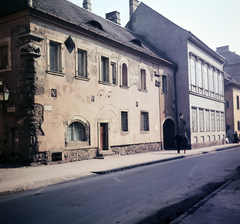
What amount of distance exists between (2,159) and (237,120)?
35582 millimetres

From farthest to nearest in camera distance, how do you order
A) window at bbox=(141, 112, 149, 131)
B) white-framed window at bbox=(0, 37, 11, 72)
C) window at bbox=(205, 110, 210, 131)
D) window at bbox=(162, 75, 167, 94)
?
window at bbox=(205, 110, 210, 131) → window at bbox=(162, 75, 167, 94) → window at bbox=(141, 112, 149, 131) → white-framed window at bbox=(0, 37, 11, 72)

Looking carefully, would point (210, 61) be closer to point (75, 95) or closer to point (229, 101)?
point (229, 101)

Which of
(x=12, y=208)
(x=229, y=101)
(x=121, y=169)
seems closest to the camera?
(x=12, y=208)

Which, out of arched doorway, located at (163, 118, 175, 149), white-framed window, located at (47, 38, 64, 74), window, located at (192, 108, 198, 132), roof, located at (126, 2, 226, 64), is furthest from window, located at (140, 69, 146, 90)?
white-framed window, located at (47, 38, 64, 74)

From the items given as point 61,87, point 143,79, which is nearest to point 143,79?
point 143,79

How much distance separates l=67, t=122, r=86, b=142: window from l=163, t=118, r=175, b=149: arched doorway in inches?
479

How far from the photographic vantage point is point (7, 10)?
15.5 meters

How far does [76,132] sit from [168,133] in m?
13.1

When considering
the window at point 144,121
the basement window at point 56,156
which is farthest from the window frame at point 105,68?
the basement window at point 56,156

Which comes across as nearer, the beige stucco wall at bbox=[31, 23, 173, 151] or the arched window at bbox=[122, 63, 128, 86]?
the beige stucco wall at bbox=[31, 23, 173, 151]

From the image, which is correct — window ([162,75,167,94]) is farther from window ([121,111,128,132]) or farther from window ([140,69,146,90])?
window ([121,111,128,132])

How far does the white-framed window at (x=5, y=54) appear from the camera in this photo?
49.7 feet

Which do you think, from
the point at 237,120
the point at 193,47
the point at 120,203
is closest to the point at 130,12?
the point at 193,47

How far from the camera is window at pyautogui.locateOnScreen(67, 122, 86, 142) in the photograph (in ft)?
53.3
